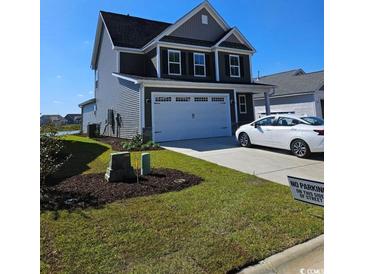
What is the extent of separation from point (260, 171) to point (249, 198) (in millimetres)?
2429

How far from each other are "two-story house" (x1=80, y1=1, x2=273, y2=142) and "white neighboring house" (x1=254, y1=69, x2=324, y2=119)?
5.81 metres

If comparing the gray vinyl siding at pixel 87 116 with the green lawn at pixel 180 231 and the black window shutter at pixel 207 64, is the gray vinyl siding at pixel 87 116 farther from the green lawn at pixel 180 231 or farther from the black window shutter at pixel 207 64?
the green lawn at pixel 180 231

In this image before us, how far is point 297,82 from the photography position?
24.5 metres

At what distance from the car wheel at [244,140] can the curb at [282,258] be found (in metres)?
7.76

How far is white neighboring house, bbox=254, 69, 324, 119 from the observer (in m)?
21.8

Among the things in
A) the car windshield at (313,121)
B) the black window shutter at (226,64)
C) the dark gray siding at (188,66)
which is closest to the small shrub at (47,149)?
the car windshield at (313,121)

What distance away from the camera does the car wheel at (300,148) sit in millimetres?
8781

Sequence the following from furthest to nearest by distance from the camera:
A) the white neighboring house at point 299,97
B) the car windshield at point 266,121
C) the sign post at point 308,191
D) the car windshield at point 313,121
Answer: the white neighboring house at point 299,97
the car windshield at point 266,121
the car windshield at point 313,121
the sign post at point 308,191

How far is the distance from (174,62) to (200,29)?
3426 mm

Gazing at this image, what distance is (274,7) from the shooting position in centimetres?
496

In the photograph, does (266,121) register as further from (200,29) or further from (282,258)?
(200,29)

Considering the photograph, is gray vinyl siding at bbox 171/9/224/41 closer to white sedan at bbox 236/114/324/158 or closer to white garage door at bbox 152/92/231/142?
white garage door at bbox 152/92/231/142
